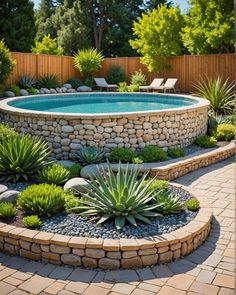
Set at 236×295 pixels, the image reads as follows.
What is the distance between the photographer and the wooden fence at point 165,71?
621 inches

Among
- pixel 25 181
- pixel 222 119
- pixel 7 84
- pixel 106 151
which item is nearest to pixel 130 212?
pixel 25 181

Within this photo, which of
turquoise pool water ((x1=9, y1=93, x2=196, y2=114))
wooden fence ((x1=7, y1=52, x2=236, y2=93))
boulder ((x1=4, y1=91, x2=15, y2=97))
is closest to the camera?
turquoise pool water ((x1=9, y1=93, x2=196, y2=114))

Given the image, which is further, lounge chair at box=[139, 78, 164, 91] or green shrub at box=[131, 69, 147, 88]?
green shrub at box=[131, 69, 147, 88]

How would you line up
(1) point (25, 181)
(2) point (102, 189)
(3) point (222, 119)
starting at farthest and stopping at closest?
(3) point (222, 119) < (1) point (25, 181) < (2) point (102, 189)

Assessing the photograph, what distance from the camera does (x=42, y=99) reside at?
13547 millimetres

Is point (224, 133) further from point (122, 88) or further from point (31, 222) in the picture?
point (122, 88)

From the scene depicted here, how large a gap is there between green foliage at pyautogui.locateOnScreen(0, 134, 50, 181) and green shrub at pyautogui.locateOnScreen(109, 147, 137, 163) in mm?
1679

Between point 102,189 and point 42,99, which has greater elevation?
point 42,99

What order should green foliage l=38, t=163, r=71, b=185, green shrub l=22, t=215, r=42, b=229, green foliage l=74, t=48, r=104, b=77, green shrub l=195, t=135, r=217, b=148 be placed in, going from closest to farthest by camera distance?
green shrub l=22, t=215, r=42, b=229 < green foliage l=38, t=163, r=71, b=185 < green shrub l=195, t=135, r=217, b=148 < green foliage l=74, t=48, r=104, b=77

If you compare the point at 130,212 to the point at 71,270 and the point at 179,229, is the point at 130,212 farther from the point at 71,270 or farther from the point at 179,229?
the point at 71,270

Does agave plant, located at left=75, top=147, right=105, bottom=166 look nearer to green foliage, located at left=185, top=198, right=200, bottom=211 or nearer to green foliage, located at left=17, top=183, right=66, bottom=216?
green foliage, located at left=17, top=183, right=66, bottom=216

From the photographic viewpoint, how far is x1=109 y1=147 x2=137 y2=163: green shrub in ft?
23.0

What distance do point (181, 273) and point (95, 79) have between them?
50.0 feet

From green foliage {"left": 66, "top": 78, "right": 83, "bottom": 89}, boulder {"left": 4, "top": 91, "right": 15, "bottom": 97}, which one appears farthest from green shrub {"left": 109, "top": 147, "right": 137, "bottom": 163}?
green foliage {"left": 66, "top": 78, "right": 83, "bottom": 89}
